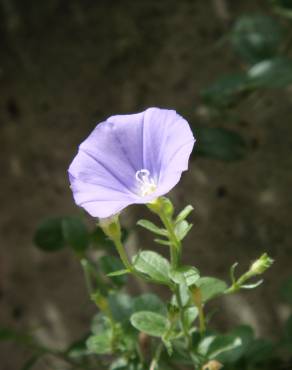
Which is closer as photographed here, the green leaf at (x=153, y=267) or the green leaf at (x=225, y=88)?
the green leaf at (x=153, y=267)

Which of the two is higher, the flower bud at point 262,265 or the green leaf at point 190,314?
the flower bud at point 262,265

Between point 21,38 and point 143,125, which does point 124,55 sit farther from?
point 143,125

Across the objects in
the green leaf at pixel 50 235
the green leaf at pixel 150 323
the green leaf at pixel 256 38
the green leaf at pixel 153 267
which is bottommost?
the green leaf at pixel 150 323

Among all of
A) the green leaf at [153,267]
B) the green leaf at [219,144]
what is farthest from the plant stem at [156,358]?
the green leaf at [219,144]

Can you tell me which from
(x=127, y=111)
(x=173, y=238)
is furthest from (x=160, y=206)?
(x=127, y=111)

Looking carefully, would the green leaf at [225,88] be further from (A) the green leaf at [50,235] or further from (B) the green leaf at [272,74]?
(A) the green leaf at [50,235]

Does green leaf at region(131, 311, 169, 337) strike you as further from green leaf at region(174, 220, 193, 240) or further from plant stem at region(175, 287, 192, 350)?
green leaf at region(174, 220, 193, 240)

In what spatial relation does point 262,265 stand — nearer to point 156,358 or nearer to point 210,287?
point 210,287
